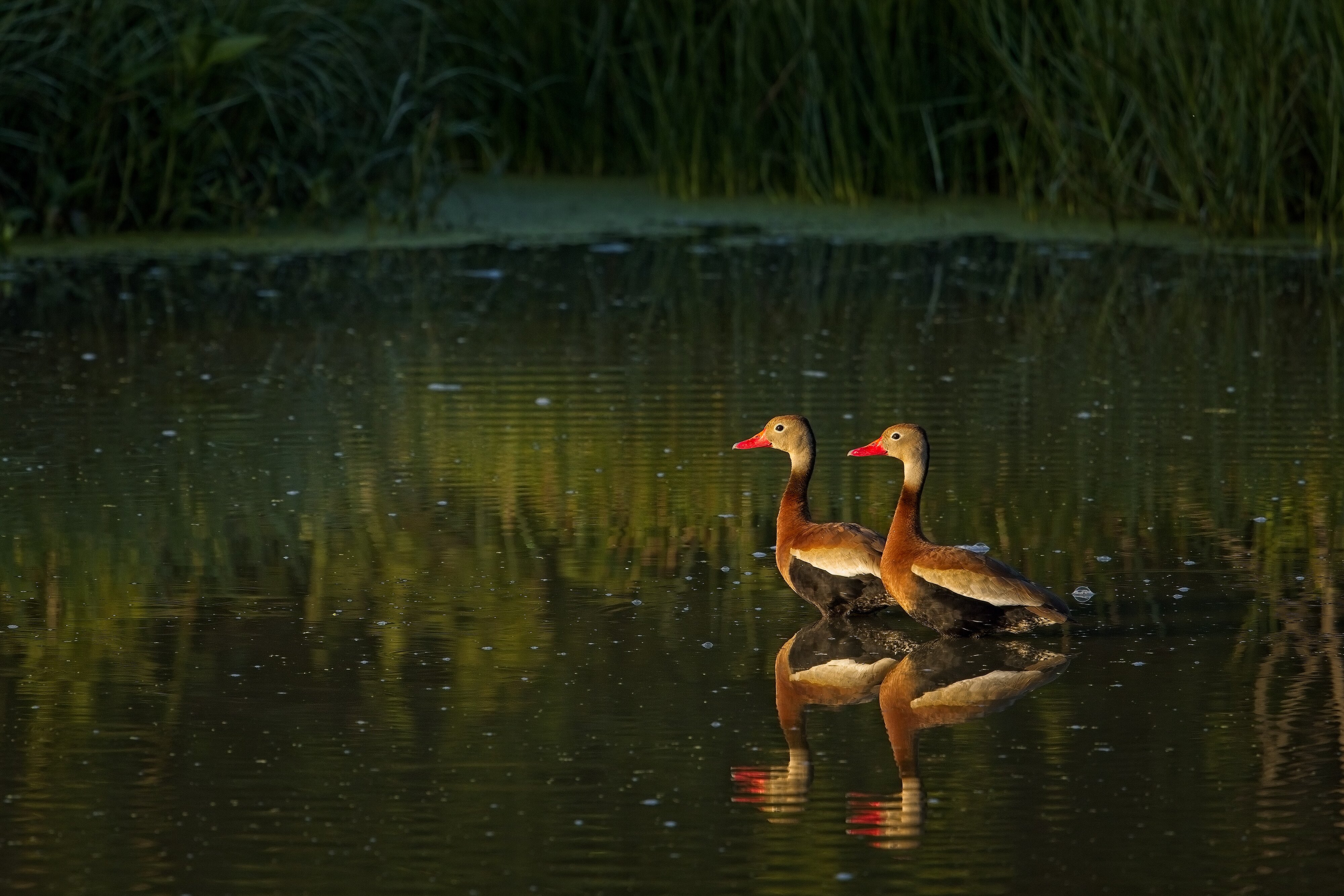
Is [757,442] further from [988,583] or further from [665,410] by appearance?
[665,410]

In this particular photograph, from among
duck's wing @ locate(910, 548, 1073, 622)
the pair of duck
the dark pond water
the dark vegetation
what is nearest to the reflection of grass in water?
the dark pond water

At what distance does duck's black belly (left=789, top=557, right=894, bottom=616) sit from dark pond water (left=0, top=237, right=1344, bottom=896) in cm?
8

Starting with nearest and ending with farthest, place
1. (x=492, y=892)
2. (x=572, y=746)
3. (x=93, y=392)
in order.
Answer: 1. (x=492, y=892)
2. (x=572, y=746)
3. (x=93, y=392)

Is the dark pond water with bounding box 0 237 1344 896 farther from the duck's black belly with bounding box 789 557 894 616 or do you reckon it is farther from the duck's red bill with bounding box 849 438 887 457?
the duck's red bill with bounding box 849 438 887 457

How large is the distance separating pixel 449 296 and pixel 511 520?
17.4 feet

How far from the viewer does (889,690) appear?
212 inches

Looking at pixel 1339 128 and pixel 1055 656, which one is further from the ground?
pixel 1339 128

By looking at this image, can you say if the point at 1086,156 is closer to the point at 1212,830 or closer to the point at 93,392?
the point at 93,392

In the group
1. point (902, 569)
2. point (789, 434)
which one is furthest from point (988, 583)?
point (789, 434)

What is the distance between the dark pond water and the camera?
4.38 meters

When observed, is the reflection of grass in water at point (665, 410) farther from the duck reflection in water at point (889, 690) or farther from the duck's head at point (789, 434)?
the duck reflection in water at point (889, 690)

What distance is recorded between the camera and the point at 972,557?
18.6 feet

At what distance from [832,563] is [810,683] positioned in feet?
1.91

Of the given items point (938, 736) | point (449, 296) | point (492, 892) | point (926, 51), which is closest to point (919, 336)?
point (449, 296)
